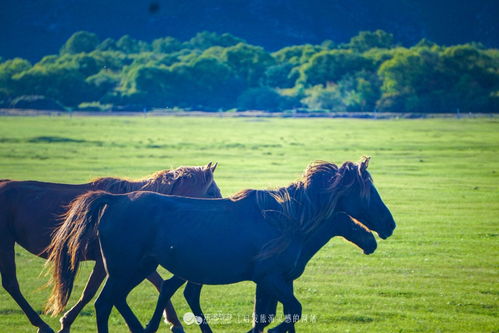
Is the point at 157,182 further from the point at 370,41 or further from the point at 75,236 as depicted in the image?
the point at 370,41

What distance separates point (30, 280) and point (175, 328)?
11.2ft

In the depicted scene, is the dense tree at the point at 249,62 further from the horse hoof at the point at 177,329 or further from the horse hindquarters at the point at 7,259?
the horse hoof at the point at 177,329

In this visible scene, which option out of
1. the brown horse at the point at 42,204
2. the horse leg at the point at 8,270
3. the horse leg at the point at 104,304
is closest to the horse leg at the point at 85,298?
the brown horse at the point at 42,204

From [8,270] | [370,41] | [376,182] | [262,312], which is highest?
[370,41]

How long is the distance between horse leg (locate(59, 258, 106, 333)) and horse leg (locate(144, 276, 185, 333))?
0.77 metres

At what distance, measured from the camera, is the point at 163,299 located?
7.62 m

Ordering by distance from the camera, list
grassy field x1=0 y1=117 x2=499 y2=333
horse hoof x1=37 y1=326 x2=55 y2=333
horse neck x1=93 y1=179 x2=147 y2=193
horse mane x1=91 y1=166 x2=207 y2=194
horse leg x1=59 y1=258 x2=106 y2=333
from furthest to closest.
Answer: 1. grassy field x1=0 y1=117 x2=499 y2=333
2. horse neck x1=93 y1=179 x2=147 y2=193
3. horse mane x1=91 y1=166 x2=207 y2=194
4. horse hoof x1=37 y1=326 x2=55 y2=333
5. horse leg x1=59 y1=258 x2=106 y2=333

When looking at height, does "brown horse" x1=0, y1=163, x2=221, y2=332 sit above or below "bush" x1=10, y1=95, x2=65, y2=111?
below

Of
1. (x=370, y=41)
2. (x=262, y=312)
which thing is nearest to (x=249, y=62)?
(x=370, y=41)

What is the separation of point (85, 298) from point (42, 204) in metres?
1.34

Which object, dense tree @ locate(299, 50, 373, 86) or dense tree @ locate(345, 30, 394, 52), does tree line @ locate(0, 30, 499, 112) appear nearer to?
dense tree @ locate(299, 50, 373, 86)

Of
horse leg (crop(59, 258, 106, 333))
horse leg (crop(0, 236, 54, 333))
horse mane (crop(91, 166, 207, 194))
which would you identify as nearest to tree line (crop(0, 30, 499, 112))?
horse mane (crop(91, 166, 207, 194))

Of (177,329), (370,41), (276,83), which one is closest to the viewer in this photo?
(177,329)

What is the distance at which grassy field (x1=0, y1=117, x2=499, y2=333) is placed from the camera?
892 cm
